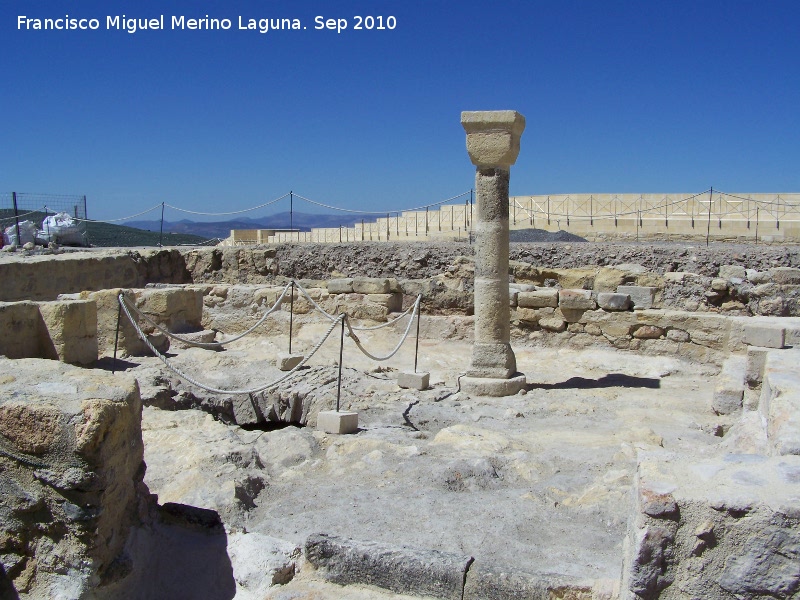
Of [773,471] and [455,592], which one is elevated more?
[773,471]

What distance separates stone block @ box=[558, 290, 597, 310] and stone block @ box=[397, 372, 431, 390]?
2673mm

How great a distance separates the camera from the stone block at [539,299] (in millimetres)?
9305

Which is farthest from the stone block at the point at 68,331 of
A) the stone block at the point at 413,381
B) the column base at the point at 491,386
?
the column base at the point at 491,386

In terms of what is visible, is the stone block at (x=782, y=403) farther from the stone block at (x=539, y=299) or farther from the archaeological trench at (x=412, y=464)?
the stone block at (x=539, y=299)

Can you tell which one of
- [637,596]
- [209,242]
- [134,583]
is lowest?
[134,583]

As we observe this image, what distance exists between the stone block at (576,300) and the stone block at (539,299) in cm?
9

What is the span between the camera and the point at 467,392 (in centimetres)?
743

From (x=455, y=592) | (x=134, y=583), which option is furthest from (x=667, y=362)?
(x=134, y=583)

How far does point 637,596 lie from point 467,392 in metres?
4.99

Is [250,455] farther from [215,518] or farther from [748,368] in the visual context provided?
[748,368]

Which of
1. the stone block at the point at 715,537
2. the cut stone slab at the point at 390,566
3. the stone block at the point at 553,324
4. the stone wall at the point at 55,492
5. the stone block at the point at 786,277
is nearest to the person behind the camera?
the stone block at the point at 715,537

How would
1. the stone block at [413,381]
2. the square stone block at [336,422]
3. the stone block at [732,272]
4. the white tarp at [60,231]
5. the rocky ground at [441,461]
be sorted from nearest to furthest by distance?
the rocky ground at [441,461]
the square stone block at [336,422]
the stone block at [413,381]
the stone block at [732,272]
the white tarp at [60,231]

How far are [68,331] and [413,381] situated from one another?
3305 millimetres

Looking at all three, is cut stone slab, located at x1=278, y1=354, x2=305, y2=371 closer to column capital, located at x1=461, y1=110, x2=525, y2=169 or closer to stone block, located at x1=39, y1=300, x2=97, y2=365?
stone block, located at x1=39, y1=300, x2=97, y2=365
